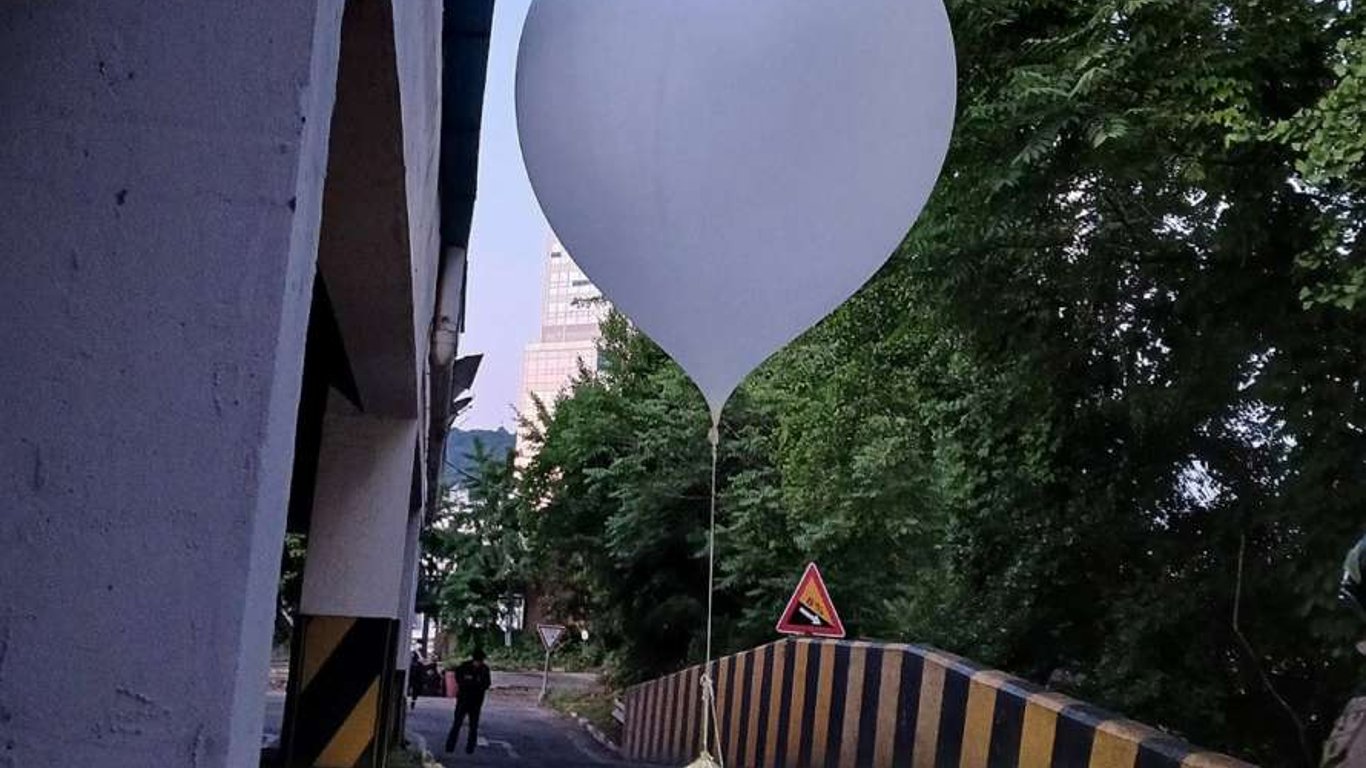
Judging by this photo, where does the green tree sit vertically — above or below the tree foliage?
below

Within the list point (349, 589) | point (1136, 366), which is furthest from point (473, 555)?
point (349, 589)

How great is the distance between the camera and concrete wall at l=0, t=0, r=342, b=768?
1.39 m

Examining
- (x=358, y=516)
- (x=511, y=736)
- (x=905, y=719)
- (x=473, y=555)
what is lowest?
(x=511, y=736)

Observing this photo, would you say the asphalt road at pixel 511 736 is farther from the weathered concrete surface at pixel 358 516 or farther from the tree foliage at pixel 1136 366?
the weathered concrete surface at pixel 358 516

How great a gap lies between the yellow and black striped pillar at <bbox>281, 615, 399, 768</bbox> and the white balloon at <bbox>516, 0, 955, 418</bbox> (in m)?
4.01

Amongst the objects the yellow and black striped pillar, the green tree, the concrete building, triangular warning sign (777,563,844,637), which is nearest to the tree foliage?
triangular warning sign (777,563,844,637)

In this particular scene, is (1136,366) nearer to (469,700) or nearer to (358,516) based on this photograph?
(358,516)

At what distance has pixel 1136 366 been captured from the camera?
947cm

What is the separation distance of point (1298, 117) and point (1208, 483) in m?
4.63

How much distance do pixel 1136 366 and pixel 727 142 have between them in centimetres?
691

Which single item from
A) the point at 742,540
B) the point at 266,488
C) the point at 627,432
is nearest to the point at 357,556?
the point at 266,488

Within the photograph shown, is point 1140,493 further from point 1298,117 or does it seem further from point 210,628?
point 210,628

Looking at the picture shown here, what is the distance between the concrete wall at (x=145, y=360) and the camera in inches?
54.7

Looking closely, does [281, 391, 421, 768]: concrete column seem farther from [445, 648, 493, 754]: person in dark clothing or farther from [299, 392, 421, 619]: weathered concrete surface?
[445, 648, 493, 754]: person in dark clothing
